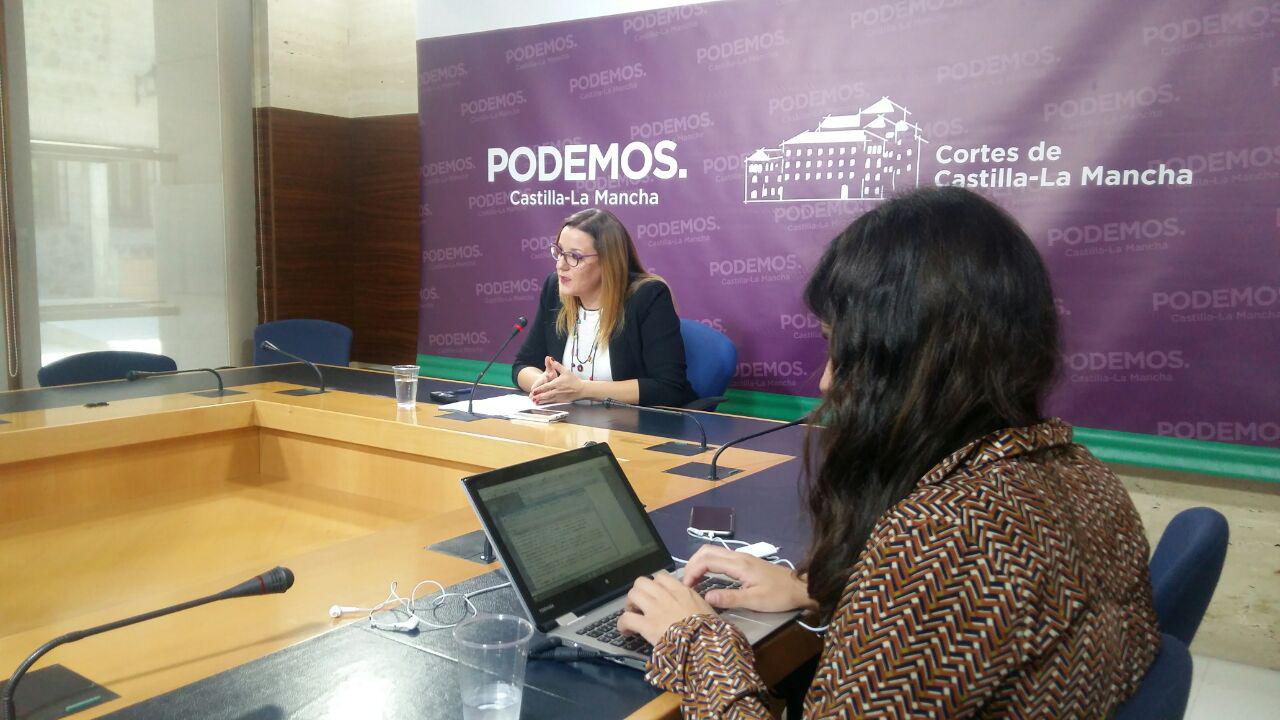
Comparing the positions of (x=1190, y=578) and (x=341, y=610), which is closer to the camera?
(x=1190, y=578)

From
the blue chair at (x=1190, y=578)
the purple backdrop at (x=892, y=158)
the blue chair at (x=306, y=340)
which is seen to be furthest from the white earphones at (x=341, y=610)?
the blue chair at (x=306, y=340)

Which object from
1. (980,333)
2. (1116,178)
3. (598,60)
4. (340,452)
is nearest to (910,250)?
(980,333)

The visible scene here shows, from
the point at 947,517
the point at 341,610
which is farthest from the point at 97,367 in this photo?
the point at 947,517

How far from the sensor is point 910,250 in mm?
918

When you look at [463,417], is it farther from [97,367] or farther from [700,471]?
[97,367]

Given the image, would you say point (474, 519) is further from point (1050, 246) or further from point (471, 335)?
point (471, 335)

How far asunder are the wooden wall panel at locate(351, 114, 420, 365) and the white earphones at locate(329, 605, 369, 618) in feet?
10.8

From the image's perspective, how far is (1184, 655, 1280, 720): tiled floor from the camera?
8.00 feet

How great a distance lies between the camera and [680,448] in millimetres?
2166

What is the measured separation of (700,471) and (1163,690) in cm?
112

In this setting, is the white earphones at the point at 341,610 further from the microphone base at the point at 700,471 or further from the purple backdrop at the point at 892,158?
the purple backdrop at the point at 892,158

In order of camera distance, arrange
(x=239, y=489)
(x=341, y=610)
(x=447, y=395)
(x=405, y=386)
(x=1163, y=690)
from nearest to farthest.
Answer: (x=1163, y=690) → (x=341, y=610) → (x=239, y=489) → (x=405, y=386) → (x=447, y=395)

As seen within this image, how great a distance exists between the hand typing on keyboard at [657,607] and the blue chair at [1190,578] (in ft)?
1.70

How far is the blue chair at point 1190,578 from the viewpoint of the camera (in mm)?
1076
